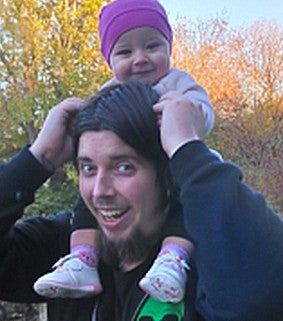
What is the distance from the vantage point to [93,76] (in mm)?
7969

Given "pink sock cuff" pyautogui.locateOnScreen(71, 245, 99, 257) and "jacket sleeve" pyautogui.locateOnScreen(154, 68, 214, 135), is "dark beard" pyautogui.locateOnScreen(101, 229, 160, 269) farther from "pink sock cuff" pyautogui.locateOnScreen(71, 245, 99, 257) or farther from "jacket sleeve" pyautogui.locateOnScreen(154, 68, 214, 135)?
"jacket sleeve" pyautogui.locateOnScreen(154, 68, 214, 135)

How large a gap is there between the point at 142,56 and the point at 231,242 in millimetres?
650

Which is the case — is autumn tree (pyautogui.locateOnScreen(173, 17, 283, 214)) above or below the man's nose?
above

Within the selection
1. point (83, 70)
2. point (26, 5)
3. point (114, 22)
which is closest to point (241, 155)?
point (83, 70)

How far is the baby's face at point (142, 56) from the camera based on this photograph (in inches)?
55.3

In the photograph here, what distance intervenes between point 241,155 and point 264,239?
1047 cm

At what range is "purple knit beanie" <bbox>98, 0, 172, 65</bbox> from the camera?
1428 mm

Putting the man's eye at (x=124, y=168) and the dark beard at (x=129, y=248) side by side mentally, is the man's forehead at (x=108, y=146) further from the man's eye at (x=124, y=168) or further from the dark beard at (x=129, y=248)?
the dark beard at (x=129, y=248)

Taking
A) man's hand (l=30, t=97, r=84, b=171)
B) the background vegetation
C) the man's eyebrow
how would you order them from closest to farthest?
the man's eyebrow < man's hand (l=30, t=97, r=84, b=171) < the background vegetation

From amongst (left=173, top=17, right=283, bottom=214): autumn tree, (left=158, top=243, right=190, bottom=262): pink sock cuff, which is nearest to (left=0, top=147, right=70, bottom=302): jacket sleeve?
(left=158, top=243, right=190, bottom=262): pink sock cuff

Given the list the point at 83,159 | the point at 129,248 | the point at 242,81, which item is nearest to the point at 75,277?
the point at 129,248

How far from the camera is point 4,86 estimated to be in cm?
849

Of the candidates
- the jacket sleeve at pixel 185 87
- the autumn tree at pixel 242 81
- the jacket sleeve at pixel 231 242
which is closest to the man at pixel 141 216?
the jacket sleeve at pixel 231 242

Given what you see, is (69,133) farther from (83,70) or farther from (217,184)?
(83,70)
